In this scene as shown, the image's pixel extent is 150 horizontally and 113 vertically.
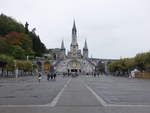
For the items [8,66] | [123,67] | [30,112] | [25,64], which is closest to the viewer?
[30,112]

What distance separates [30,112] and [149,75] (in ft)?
299

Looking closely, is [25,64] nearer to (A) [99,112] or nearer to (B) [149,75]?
(B) [149,75]

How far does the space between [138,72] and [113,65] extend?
43859mm

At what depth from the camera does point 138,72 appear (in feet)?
413

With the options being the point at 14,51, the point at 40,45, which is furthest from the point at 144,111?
the point at 40,45

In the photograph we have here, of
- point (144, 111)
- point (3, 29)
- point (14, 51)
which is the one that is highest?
point (3, 29)

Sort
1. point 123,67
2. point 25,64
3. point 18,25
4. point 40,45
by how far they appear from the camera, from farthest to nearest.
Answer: point 40,45
point 18,25
point 123,67
point 25,64

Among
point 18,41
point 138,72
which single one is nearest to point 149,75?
point 138,72

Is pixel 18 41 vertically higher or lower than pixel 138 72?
higher

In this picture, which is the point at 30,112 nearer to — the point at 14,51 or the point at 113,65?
the point at 14,51

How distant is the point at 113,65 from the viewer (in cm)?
16962

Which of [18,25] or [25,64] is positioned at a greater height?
[18,25]

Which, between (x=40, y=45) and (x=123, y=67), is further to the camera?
(x=40, y=45)

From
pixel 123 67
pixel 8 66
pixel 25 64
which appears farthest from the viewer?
pixel 123 67
